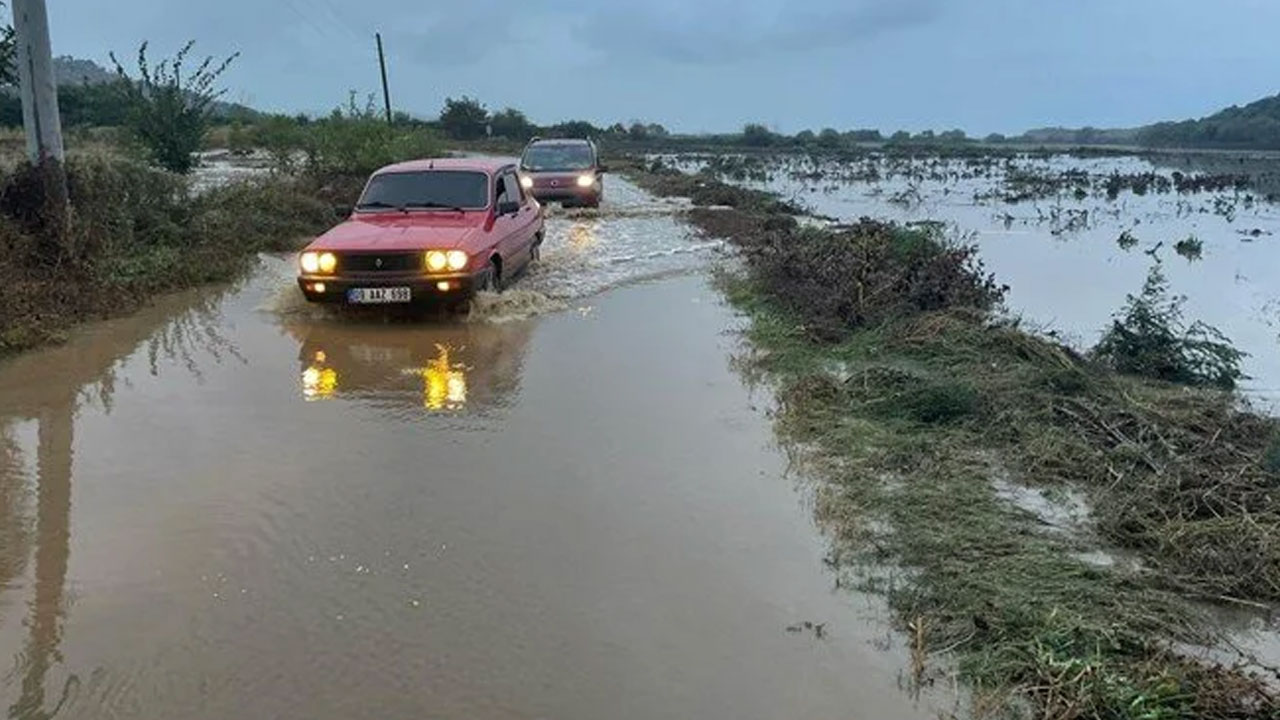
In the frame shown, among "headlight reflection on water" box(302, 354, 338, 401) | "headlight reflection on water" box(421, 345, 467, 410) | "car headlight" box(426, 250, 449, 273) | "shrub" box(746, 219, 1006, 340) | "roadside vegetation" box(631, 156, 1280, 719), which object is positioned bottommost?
"roadside vegetation" box(631, 156, 1280, 719)

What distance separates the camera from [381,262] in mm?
10414

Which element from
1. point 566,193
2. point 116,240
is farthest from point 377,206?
point 566,193

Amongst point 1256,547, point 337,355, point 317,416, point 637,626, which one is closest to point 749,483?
point 637,626

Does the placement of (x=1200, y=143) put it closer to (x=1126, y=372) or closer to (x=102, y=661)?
(x=1126, y=372)

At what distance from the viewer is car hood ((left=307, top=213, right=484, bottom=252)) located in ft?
34.3

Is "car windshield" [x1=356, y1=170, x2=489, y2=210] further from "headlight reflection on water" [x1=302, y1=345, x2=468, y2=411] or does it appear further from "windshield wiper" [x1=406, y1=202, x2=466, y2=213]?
"headlight reflection on water" [x1=302, y1=345, x2=468, y2=411]

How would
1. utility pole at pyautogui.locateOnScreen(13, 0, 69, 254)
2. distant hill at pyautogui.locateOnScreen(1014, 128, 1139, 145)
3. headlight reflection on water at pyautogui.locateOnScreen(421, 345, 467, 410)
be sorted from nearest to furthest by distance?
1. headlight reflection on water at pyautogui.locateOnScreen(421, 345, 467, 410)
2. utility pole at pyautogui.locateOnScreen(13, 0, 69, 254)
3. distant hill at pyautogui.locateOnScreen(1014, 128, 1139, 145)

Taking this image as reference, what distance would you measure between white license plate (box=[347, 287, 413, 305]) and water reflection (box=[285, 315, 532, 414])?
1.03 ft

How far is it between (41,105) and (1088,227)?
1999 cm

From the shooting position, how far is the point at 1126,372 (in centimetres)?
942

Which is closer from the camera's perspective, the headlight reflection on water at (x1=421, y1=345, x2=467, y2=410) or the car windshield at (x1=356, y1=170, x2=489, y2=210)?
the headlight reflection on water at (x1=421, y1=345, x2=467, y2=410)

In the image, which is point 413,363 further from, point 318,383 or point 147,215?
point 147,215

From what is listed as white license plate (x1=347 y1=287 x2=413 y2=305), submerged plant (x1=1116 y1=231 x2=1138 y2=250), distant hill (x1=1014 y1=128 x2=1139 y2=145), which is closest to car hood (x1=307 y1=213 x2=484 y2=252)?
white license plate (x1=347 y1=287 x2=413 y2=305)

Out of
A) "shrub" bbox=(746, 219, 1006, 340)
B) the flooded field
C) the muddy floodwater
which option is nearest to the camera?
the muddy floodwater
